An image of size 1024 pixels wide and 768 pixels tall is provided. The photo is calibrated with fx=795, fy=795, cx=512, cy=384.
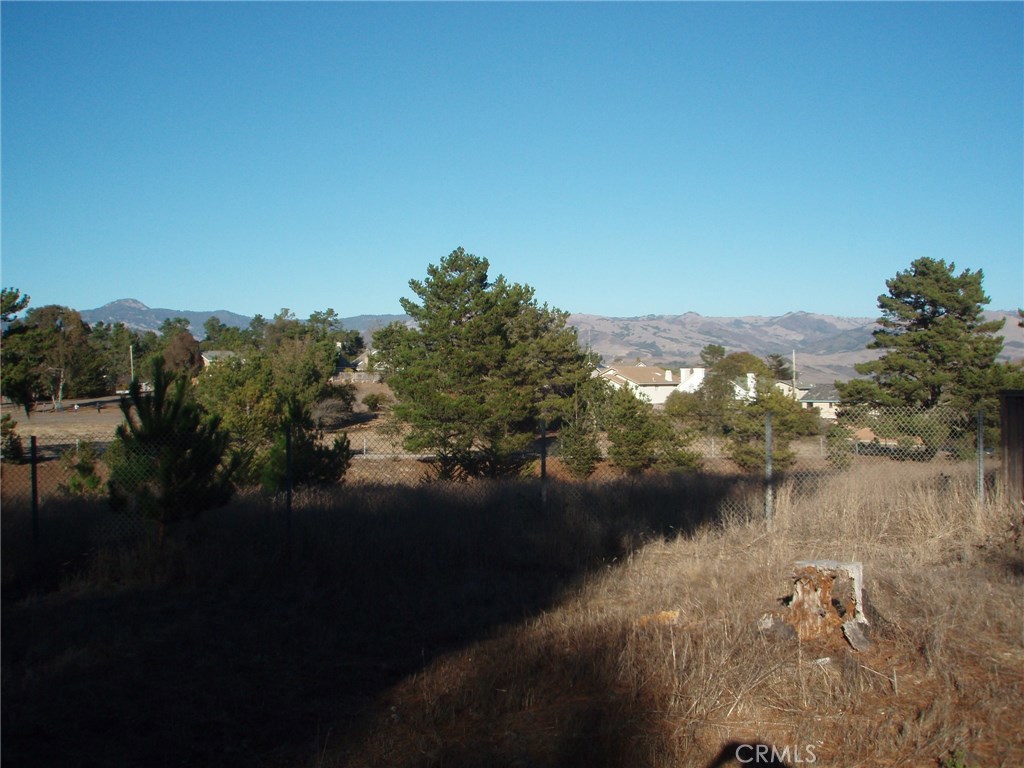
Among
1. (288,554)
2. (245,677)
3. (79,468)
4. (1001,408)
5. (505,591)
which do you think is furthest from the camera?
(79,468)

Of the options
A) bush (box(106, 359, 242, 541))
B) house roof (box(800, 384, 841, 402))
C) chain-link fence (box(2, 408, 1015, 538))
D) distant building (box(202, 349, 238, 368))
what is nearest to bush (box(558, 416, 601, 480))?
chain-link fence (box(2, 408, 1015, 538))

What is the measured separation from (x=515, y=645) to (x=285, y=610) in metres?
2.27

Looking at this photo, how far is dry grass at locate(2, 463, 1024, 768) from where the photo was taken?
409 centimetres

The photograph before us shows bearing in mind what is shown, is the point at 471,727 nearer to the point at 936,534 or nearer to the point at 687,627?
the point at 687,627

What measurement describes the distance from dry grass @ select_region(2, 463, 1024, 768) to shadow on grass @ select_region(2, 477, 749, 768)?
2 centimetres

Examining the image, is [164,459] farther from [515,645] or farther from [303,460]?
[303,460]

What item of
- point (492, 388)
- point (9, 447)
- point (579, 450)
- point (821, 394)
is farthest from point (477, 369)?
point (821, 394)

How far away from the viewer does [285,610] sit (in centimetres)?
662

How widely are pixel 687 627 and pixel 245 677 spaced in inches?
118

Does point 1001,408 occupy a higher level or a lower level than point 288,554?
higher

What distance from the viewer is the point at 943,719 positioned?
4180mm

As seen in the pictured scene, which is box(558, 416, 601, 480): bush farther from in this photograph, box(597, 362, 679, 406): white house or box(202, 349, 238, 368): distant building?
box(597, 362, 679, 406): white house

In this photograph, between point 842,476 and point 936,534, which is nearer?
point 936,534


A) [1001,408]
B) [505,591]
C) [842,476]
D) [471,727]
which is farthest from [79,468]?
[1001,408]
